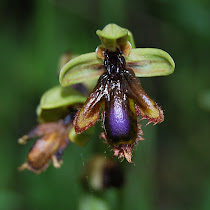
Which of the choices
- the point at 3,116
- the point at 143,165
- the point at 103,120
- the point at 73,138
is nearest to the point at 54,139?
the point at 73,138

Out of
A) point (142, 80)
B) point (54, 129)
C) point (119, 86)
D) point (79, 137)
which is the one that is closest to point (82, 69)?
point (119, 86)

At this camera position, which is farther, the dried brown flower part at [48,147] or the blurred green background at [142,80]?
the blurred green background at [142,80]

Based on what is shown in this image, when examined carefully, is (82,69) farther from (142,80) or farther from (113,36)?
(142,80)

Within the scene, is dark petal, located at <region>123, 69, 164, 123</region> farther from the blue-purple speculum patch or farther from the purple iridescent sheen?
the purple iridescent sheen

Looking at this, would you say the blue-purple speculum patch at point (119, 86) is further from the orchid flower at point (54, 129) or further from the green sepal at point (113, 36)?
the orchid flower at point (54, 129)

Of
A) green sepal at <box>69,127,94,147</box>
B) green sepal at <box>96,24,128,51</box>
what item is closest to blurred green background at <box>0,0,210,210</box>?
green sepal at <box>69,127,94,147</box>

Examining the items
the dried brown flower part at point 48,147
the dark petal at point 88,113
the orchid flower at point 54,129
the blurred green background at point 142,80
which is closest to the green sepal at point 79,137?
the orchid flower at point 54,129

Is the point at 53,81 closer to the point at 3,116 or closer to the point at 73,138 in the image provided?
the point at 3,116
